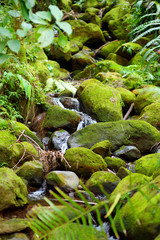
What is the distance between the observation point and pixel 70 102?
641cm

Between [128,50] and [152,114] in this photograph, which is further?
[128,50]

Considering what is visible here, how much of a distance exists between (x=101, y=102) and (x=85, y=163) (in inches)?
98.9

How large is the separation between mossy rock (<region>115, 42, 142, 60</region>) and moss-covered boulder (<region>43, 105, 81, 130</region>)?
5.43 m

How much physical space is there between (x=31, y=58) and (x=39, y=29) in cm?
555

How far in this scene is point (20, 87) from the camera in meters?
4.65

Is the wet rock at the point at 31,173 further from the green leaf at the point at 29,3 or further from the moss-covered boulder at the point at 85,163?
the green leaf at the point at 29,3

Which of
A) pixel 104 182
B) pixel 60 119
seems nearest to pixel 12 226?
pixel 104 182

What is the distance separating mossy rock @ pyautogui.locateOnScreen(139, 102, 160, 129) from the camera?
564 centimetres

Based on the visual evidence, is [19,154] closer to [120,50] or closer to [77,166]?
[77,166]

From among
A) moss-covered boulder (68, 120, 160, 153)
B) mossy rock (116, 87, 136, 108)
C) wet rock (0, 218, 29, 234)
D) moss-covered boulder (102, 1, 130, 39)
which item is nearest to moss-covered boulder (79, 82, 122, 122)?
mossy rock (116, 87, 136, 108)

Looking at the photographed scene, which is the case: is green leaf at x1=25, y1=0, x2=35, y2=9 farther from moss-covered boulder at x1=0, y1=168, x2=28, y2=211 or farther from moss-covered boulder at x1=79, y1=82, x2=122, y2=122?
moss-covered boulder at x1=79, y1=82, x2=122, y2=122

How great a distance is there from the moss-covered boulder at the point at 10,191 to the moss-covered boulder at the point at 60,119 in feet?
8.46

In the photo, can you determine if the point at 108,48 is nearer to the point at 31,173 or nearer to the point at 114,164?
the point at 114,164

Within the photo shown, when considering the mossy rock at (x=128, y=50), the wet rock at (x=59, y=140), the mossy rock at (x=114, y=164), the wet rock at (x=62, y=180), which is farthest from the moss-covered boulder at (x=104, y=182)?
the mossy rock at (x=128, y=50)
